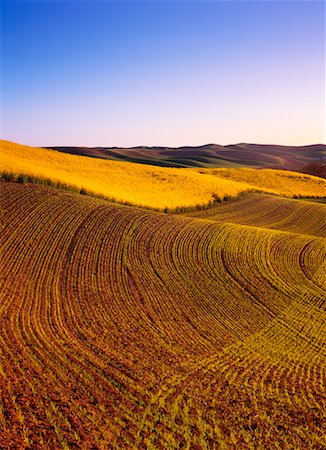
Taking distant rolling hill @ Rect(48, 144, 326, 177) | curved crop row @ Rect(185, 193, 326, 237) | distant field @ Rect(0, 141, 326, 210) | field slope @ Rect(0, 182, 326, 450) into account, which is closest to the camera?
field slope @ Rect(0, 182, 326, 450)

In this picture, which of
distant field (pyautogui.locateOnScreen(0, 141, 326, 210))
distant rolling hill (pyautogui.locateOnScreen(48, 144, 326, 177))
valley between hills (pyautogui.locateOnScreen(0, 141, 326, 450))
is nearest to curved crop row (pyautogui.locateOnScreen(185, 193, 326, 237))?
distant field (pyautogui.locateOnScreen(0, 141, 326, 210))

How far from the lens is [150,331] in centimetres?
1411

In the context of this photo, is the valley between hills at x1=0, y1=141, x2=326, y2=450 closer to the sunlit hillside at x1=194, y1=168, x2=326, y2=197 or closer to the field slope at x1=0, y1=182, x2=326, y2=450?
the field slope at x1=0, y1=182, x2=326, y2=450

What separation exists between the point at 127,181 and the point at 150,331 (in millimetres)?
28098

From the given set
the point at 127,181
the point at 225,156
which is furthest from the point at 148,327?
the point at 225,156

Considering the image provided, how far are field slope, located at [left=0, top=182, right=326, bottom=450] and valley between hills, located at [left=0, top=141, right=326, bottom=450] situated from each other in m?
0.05

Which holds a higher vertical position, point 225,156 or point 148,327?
point 225,156

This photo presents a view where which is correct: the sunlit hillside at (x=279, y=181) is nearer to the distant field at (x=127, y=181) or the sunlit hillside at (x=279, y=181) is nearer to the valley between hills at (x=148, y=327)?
the distant field at (x=127, y=181)

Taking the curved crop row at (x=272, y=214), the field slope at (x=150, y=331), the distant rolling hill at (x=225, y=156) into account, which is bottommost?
the field slope at (x=150, y=331)

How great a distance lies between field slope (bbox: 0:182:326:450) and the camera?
9.20m

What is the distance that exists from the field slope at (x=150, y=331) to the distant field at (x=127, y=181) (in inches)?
148

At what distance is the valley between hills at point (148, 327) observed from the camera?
923 centimetres

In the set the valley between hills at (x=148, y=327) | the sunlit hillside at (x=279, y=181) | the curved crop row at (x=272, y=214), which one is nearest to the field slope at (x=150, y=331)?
the valley between hills at (x=148, y=327)

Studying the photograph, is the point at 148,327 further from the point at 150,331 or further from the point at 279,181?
the point at 279,181
